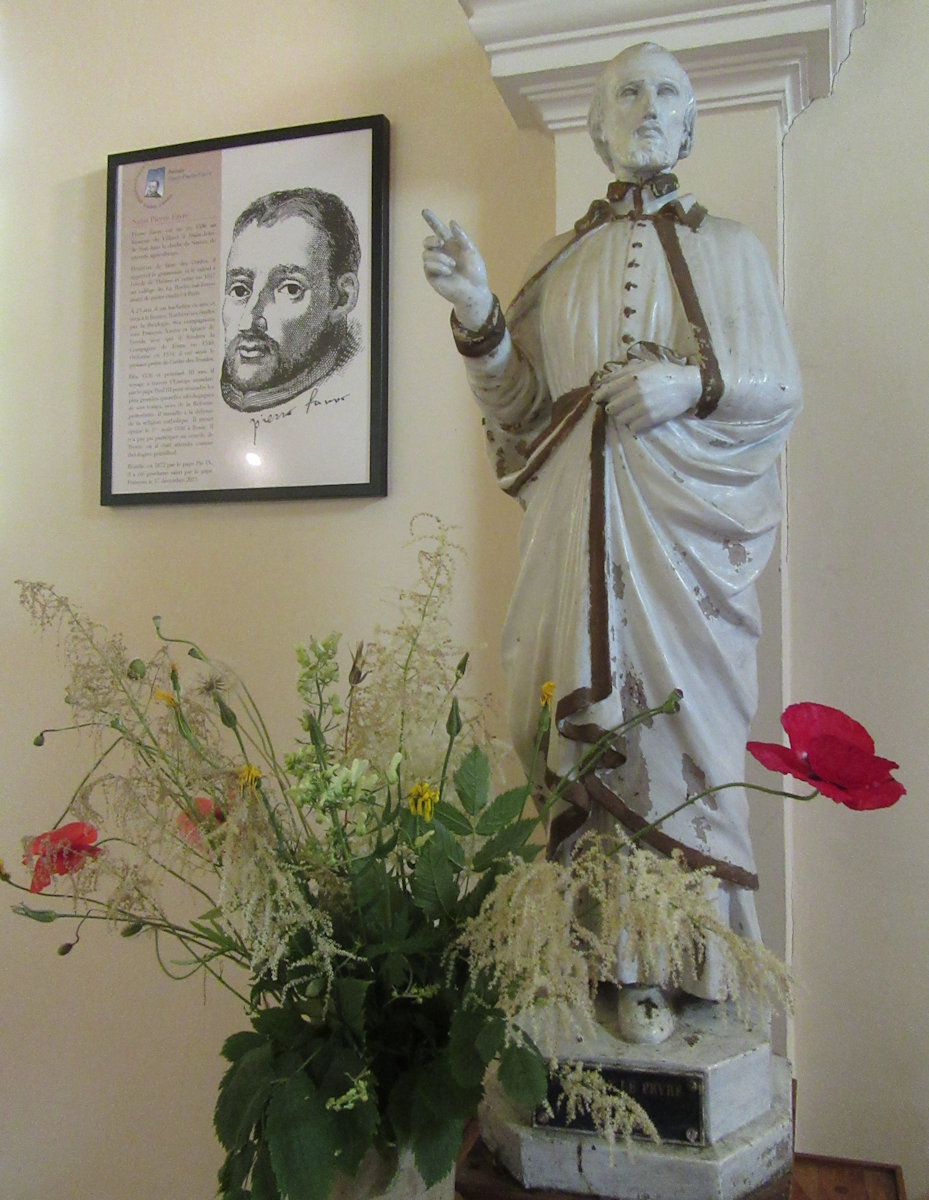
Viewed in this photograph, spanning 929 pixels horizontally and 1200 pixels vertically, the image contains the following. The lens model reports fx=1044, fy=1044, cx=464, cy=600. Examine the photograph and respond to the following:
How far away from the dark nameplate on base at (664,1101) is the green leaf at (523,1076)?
0.83ft

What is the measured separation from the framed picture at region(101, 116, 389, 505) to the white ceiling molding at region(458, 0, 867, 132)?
13.7 inches

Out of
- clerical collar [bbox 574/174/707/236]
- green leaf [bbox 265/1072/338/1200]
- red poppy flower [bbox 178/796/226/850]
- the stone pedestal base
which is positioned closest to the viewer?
green leaf [bbox 265/1072/338/1200]

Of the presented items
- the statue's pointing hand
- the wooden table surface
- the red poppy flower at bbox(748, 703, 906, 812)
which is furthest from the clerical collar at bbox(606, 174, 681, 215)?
the wooden table surface

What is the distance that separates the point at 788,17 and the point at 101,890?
1.71m

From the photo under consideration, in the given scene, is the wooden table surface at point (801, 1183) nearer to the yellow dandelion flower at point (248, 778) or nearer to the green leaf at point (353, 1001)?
the green leaf at point (353, 1001)

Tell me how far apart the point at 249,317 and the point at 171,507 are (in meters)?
0.37

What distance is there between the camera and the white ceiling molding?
1432mm

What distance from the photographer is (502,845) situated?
768 mm

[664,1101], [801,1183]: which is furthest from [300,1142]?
[801,1183]

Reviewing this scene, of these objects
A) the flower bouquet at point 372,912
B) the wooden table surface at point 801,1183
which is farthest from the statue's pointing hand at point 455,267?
the wooden table surface at point 801,1183

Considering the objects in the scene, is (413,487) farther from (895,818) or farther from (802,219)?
(895,818)

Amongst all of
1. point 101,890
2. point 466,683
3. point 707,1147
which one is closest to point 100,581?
point 101,890

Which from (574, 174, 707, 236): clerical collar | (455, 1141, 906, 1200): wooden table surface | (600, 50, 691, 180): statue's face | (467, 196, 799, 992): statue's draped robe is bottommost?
(455, 1141, 906, 1200): wooden table surface

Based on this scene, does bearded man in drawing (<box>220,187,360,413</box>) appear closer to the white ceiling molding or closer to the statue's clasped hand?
the white ceiling molding
